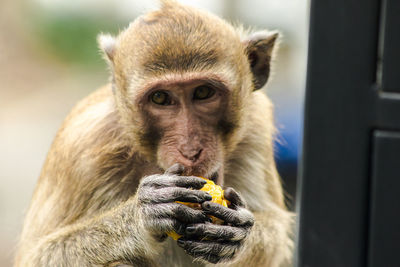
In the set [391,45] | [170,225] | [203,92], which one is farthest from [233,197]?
[391,45]

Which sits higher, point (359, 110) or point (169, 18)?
point (169, 18)

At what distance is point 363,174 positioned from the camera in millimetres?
1522

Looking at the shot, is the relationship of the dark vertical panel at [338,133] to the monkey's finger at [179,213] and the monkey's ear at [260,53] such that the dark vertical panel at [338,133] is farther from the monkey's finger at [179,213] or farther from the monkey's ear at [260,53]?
the monkey's ear at [260,53]

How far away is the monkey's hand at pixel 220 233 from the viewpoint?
2455 millimetres

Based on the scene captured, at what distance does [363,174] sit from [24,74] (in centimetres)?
1385

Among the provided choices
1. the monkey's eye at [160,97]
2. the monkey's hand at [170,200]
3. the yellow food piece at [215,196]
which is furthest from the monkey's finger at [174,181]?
the monkey's eye at [160,97]

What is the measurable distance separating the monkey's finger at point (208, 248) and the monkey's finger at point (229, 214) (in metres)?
0.12

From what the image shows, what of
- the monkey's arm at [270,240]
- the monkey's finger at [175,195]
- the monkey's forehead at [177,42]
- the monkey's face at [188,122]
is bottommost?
the monkey's arm at [270,240]

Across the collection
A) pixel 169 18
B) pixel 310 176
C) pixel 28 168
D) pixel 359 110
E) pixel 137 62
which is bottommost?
pixel 28 168

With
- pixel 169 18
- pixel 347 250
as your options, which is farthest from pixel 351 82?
pixel 169 18

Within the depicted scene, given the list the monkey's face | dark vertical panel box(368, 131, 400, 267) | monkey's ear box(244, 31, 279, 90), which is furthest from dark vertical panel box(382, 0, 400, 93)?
monkey's ear box(244, 31, 279, 90)

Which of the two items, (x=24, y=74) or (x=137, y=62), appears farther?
(x=24, y=74)

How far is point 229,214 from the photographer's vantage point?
99.5 inches

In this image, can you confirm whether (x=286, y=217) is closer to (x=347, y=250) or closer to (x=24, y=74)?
(x=347, y=250)
